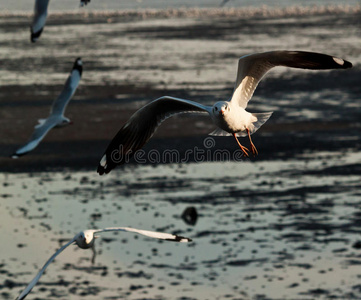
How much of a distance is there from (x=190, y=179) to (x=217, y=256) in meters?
6.59

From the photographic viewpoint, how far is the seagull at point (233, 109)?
32.7ft

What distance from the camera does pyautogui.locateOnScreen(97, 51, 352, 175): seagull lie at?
996cm

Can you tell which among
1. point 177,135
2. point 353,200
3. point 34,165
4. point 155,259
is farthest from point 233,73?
point 155,259

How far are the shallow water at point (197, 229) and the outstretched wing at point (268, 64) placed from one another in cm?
770

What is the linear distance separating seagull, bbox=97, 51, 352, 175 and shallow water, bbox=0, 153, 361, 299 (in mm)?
7126

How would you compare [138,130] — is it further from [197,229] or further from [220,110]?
[197,229]

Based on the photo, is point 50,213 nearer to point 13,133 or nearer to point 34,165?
point 34,165

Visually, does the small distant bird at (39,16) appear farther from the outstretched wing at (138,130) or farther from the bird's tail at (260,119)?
the bird's tail at (260,119)

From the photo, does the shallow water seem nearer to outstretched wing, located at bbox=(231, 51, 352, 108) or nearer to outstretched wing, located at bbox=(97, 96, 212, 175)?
outstretched wing, located at bbox=(97, 96, 212, 175)

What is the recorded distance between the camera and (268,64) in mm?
10805

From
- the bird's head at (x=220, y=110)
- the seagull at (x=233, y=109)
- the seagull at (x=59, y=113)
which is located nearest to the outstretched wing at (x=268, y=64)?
the seagull at (x=233, y=109)

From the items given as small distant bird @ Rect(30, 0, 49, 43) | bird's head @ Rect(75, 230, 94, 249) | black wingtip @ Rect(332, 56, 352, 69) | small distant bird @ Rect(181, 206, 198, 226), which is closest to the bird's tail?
black wingtip @ Rect(332, 56, 352, 69)

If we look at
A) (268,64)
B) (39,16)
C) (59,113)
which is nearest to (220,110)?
(268,64)

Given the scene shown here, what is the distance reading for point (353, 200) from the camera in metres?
23.6
